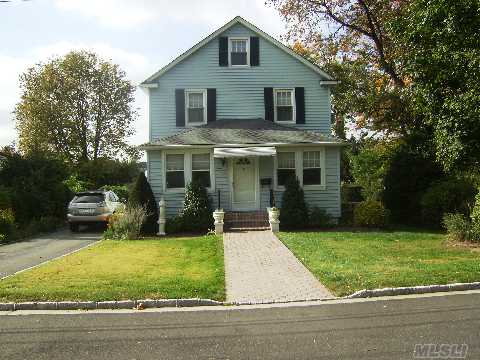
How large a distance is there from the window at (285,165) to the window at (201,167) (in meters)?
3.00

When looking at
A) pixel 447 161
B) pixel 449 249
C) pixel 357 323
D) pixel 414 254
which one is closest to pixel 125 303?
pixel 357 323

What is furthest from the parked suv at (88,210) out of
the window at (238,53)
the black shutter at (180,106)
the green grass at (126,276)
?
the window at (238,53)

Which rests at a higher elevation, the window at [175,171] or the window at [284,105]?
the window at [284,105]

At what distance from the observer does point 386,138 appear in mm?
30344

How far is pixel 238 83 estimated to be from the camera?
70.3 ft

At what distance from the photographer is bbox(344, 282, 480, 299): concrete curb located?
27.1ft

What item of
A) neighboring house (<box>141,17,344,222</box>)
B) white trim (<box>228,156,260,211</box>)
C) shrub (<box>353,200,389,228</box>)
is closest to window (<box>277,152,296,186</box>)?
neighboring house (<box>141,17,344,222</box>)

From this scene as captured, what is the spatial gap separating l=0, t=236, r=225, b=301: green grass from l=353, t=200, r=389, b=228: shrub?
22.9 feet

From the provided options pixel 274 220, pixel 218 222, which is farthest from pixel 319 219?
pixel 218 222

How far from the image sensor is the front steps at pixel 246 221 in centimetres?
1771

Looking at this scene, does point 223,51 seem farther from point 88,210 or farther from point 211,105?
point 88,210

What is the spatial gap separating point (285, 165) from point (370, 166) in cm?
1144

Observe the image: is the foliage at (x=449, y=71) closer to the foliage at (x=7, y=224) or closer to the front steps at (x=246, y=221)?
the front steps at (x=246, y=221)

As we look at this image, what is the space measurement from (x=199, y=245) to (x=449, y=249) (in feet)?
23.7
